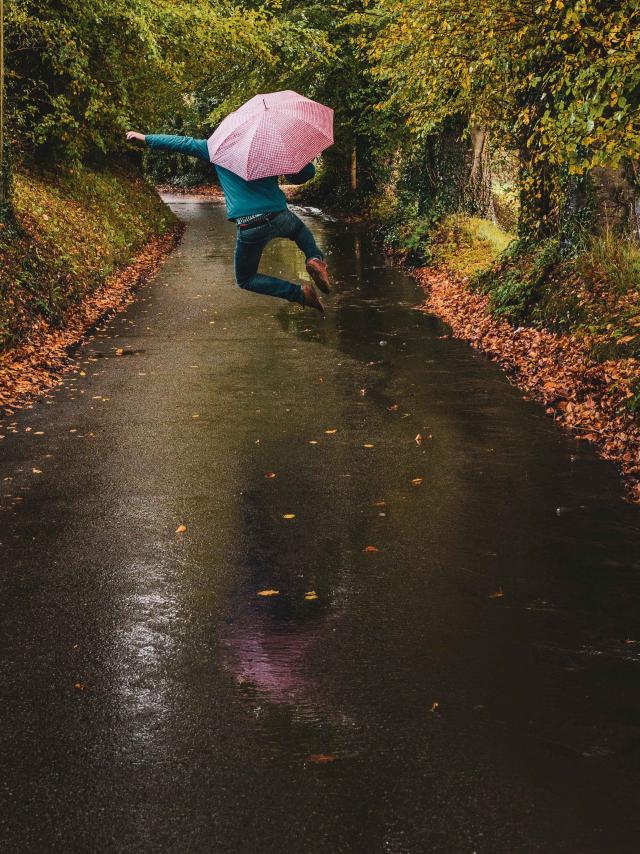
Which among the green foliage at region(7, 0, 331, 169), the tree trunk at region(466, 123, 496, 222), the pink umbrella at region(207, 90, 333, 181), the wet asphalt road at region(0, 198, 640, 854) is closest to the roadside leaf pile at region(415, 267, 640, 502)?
the wet asphalt road at region(0, 198, 640, 854)

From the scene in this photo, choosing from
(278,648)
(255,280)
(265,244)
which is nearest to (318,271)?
(265,244)

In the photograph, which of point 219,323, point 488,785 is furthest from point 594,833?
point 219,323

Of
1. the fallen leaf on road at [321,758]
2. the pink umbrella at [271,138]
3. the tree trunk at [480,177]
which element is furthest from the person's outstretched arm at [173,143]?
the tree trunk at [480,177]

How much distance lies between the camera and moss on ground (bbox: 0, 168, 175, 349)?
43.0 ft

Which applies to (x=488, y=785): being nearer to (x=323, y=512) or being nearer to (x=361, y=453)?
(x=323, y=512)

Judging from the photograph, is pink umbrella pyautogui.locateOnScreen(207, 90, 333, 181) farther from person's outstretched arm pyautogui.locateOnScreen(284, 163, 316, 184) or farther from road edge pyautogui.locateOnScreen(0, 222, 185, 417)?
road edge pyautogui.locateOnScreen(0, 222, 185, 417)

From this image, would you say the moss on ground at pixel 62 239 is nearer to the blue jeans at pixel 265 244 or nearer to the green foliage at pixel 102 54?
the green foliage at pixel 102 54

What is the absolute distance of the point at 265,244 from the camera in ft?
27.8

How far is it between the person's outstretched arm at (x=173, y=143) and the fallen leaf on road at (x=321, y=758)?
5298 mm

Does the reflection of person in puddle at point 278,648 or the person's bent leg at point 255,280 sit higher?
the person's bent leg at point 255,280

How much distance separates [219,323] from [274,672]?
35.1 ft

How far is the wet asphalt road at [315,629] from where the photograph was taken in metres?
3.60

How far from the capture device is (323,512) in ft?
22.7

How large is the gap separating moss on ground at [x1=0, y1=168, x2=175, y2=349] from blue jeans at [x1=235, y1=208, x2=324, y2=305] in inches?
150
